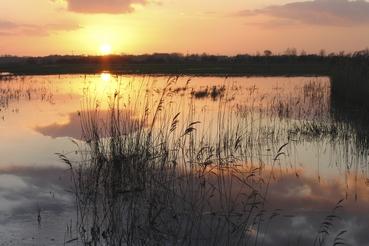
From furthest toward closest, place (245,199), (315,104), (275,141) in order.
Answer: (315,104), (275,141), (245,199)

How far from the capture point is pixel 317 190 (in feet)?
27.0

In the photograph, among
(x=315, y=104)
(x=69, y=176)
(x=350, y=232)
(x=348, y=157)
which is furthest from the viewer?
(x=315, y=104)

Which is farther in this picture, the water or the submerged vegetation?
the water

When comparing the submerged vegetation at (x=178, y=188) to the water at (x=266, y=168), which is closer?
the submerged vegetation at (x=178, y=188)

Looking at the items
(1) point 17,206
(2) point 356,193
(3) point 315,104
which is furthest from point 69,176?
(3) point 315,104

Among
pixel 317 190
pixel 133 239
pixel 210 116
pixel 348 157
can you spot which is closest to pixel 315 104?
pixel 210 116

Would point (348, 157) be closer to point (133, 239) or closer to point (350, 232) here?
point (350, 232)

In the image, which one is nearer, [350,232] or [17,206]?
[350,232]

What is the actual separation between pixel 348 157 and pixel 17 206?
262 inches

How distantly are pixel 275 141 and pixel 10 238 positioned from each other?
7.48 m

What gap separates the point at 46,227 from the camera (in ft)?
21.5

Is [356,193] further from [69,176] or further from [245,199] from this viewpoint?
[69,176]

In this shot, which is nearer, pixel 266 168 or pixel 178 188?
pixel 178 188

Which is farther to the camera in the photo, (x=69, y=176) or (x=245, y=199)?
(x=69, y=176)
